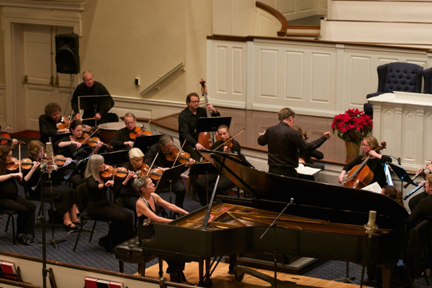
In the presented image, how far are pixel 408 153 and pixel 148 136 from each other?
3.12 metres

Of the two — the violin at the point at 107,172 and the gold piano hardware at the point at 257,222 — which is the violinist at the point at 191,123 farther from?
the gold piano hardware at the point at 257,222

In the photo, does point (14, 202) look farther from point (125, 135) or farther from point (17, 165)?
point (125, 135)

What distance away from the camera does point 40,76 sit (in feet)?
40.8

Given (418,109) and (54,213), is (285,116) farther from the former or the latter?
(54,213)

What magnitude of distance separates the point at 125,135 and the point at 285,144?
254 cm

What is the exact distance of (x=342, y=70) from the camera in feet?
35.7

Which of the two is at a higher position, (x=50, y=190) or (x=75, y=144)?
(x=75, y=144)

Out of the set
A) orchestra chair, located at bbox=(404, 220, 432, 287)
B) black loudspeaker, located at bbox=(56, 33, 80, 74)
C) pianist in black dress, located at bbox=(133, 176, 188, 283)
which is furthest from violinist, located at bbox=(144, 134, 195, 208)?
black loudspeaker, located at bbox=(56, 33, 80, 74)

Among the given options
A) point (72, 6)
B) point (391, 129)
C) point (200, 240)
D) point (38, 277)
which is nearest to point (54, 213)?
point (38, 277)

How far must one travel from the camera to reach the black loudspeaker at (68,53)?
1105 cm

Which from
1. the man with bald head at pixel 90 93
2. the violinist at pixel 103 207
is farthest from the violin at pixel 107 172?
the man with bald head at pixel 90 93

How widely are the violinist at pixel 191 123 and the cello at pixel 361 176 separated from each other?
229cm

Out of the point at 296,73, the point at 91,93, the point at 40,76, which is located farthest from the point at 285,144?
the point at 40,76

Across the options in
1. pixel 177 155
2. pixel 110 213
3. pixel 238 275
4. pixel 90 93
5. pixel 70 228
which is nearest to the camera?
pixel 238 275
